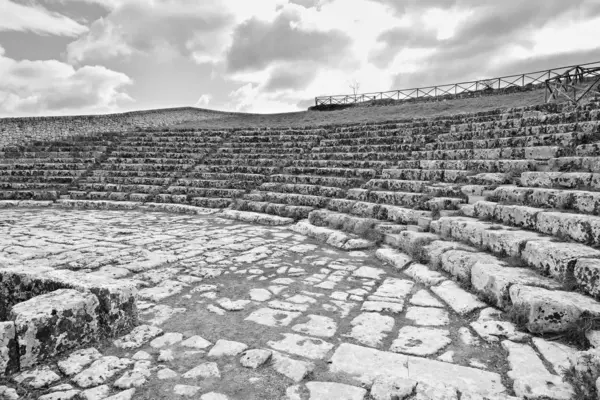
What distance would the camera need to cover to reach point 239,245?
6.27m

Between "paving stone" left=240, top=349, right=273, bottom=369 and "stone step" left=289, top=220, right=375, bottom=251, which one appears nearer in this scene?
"paving stone" left=240, top=349, right=273, bottom=369

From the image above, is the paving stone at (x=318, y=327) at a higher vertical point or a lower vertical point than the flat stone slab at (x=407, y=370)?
higher

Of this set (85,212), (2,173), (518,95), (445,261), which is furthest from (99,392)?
(518,95)

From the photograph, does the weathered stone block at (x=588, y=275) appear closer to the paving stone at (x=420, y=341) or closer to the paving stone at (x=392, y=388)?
the paving stone at (x=420, y=341)

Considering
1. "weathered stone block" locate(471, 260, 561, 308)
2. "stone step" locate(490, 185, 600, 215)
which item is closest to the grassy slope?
"stone step" locate(490, 185, 600, 215)

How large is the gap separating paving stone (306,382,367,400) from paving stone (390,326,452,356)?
2.06 feet

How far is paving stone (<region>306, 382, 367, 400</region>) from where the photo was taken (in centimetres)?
234

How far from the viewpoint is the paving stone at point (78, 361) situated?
8.45 ft

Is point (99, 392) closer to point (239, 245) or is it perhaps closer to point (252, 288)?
point (252, 288)

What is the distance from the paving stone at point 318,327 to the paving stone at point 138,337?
1147mm

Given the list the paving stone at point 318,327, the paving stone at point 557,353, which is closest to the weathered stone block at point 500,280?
the paving stone at point 557,353

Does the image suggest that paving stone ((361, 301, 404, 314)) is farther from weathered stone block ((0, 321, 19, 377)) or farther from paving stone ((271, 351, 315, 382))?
weathered stone block ((0, 321, 19, 377))

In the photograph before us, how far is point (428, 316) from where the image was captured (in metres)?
3.48

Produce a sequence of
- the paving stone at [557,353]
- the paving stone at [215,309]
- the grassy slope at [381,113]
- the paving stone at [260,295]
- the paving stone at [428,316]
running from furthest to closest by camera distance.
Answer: the grassy slope at [381,113] → the paving stone at [260,295] → the paving stone at [215,309] → the paving stone at [428,316] → the paving stone at [557,353]
